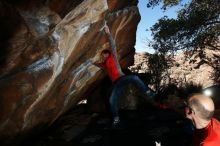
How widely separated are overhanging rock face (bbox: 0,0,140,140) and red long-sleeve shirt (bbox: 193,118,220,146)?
14.0ft

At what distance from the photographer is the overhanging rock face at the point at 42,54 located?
657 cm

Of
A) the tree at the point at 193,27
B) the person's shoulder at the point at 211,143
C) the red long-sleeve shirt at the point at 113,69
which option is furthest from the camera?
the tree at the point at 193,27

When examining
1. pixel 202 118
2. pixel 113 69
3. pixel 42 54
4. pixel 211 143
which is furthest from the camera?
pixel 113 69

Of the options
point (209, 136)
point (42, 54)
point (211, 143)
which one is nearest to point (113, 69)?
point (42, 54)

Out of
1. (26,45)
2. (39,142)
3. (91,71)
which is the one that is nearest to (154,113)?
(91,71)

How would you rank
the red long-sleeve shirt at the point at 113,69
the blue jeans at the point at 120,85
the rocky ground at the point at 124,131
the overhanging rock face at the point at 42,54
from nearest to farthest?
the overhanging rock face at the point at 42,54, the rocky ground at the point at 124,131, the blue jeans at the point at 120,85, the red long-sleeve shirt at the point at 113,69

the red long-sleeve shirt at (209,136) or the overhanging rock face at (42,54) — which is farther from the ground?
the overhanging rock face at (42,54)

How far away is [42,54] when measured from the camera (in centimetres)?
710

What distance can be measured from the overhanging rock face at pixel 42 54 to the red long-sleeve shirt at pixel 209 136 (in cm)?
426

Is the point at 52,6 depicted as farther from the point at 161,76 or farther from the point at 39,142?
the point at 161,76

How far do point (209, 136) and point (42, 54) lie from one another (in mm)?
4656

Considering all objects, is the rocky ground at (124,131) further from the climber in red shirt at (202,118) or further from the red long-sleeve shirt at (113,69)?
the climber in red shirt at (202,118)

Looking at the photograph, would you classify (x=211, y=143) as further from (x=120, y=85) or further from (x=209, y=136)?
(x=120, y=85)

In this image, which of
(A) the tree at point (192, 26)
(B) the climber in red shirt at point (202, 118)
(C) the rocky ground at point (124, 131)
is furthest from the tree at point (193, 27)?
(B) the climber in red shirt at point (202, 118)
